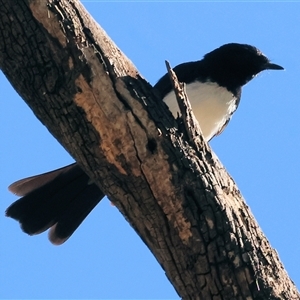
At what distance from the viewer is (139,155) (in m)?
3.30

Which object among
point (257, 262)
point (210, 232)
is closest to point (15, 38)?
point (210, 232)

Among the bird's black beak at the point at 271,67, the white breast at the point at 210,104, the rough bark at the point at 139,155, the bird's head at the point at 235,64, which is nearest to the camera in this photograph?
the rough bark at the point at 139,155

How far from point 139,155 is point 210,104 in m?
2.44

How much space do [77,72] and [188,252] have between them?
1.05m

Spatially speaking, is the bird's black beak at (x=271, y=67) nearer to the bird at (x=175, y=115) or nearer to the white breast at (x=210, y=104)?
the bird at (x=175, y=115)

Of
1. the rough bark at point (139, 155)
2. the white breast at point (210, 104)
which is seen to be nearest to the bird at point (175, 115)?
the white breast at point (210, 104)

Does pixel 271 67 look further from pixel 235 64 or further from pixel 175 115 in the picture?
pixel 175 115

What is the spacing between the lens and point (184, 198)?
10.7 ft

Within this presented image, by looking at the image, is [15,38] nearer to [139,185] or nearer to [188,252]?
[139,185]

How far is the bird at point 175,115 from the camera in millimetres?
4914

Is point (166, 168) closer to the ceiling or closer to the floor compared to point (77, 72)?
closer to the floor

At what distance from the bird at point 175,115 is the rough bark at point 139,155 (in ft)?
5.17

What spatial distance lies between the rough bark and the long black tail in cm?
153

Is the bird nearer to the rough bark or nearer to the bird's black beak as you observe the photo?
the bird's black beak
